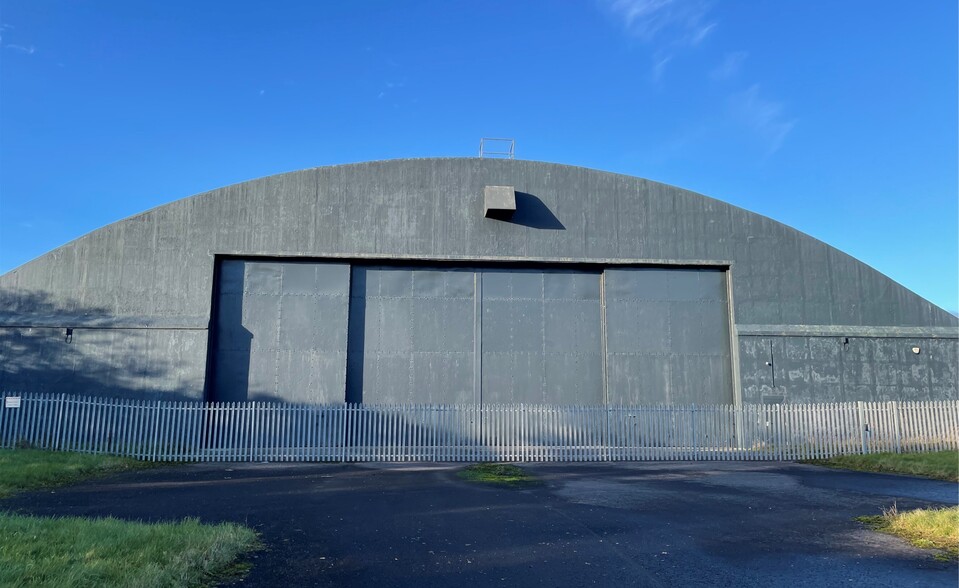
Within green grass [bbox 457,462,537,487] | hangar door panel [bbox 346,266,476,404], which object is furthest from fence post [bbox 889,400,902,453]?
hangar door panel [bbox 346,266,476,404]

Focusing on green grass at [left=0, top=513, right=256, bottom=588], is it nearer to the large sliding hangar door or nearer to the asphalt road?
the asphalt road

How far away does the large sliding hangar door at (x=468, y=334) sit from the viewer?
21.4 m

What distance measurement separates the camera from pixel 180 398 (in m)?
20.3

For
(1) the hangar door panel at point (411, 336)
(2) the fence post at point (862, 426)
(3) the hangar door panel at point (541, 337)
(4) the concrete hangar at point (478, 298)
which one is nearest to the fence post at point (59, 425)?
(4) the concrete hangar at point (478, 298)

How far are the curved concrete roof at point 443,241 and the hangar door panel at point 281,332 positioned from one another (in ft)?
2.34

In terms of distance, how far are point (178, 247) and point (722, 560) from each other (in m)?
19.4

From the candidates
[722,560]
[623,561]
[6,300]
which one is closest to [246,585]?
[623,561]

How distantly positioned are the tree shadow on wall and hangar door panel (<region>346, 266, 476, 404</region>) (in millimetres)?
5424

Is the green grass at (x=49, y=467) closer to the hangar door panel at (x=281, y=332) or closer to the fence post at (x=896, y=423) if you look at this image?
the hangar door panel at (x=281, y=332)

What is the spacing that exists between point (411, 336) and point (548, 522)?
12.8 metres

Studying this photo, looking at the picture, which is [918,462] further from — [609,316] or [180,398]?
[180,398]

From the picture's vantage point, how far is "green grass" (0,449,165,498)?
12859 mm

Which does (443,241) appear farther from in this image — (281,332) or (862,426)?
(862,426)

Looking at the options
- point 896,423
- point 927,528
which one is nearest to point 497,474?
point 927,528
